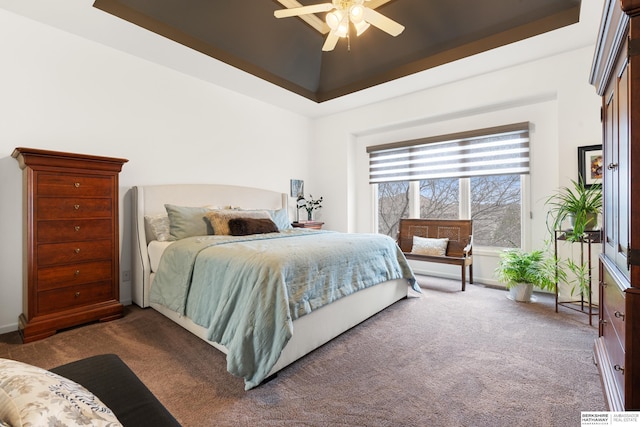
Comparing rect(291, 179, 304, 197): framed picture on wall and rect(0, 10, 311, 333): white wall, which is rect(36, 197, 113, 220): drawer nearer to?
rect(0, 10, 311, 333): white wall

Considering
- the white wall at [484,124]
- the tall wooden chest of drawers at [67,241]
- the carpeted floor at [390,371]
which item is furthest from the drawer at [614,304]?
the tall wooden chest of drawers at [67,241]

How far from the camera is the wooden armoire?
1165mm

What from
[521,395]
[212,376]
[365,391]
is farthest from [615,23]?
[212,376]

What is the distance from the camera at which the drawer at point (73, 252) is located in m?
2.32

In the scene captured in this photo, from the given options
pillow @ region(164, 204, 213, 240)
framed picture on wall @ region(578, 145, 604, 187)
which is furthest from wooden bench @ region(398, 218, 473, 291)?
pillow @ region(164, 204, 213, 240)

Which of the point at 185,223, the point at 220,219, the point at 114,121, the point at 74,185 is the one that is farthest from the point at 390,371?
the point at 114,121

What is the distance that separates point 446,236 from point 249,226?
2.69 meters

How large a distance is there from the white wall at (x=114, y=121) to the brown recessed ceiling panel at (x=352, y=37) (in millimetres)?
649

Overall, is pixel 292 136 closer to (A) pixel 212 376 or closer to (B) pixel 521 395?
(A) pixel 212 376

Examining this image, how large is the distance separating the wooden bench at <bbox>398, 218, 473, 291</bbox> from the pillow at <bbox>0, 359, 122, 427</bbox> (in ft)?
12.1

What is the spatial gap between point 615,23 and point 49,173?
3.63m

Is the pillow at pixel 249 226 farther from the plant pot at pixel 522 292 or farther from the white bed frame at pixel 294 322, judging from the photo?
the plant pot at pixel 522 292

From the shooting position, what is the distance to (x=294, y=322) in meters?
1.88

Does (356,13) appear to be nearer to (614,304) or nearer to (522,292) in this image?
(614,304)
